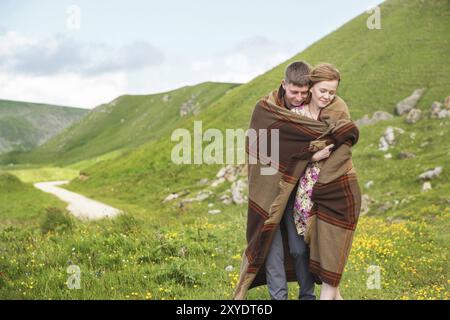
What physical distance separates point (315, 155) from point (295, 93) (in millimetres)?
829

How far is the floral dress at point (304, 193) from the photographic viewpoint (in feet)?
19.7

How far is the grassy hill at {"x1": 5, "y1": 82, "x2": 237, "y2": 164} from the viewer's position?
391ft

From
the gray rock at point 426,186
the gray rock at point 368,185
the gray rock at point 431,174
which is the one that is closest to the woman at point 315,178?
the gray rock at point 426,186

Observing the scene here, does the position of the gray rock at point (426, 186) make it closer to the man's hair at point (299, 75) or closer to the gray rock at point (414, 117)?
the gray rock at point (414, 117)

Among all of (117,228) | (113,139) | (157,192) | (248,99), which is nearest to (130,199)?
(157,192)

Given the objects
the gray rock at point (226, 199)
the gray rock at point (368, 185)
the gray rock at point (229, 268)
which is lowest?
the gray rock at point (226, 199)

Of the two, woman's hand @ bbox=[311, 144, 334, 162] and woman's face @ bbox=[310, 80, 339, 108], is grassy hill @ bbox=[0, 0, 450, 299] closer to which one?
woman's hand @ bbox=[311, 144, 334, 162]

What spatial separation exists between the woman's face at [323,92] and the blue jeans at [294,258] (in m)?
1.20

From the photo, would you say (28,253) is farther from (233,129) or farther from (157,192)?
(233,129)

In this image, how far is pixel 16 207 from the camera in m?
33.0

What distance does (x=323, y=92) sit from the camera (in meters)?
5.78

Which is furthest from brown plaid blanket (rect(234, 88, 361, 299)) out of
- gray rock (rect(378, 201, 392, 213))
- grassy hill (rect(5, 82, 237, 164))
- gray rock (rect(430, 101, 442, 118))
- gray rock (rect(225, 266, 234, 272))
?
grassy hill (rect(5, 82, 237, 164))

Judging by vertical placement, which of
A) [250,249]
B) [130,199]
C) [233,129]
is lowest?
[130,199]
